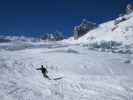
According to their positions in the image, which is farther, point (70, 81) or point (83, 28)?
point (83, 28)

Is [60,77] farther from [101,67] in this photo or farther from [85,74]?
[101,67]

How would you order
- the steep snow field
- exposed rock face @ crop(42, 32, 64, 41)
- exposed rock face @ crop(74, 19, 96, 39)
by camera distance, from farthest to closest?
exposed rock face @ crop(42, 32, 64, 41) < exposed rock face @ crop(74, 19, 96, 39) < the steep snow field

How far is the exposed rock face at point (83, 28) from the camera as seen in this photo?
10140 cm

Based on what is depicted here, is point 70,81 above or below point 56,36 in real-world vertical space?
below

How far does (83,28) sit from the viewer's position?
104 m

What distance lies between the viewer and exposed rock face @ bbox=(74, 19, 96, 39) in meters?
101

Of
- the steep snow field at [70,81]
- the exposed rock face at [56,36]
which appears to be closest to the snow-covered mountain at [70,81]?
the steep snow field at [70,81]

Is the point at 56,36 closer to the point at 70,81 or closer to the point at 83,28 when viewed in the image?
the point at 83,28

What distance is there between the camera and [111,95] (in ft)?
55.2

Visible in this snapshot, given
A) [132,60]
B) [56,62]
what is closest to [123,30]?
[132,60]

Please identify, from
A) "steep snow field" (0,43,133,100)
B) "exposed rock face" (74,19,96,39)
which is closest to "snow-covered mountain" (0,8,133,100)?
"steep snow field" (0,43,133,100)

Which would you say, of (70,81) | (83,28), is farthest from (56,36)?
(70,81)

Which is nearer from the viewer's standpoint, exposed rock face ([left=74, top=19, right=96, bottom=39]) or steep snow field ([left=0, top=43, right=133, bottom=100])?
steep snow field ([left=0, top=43, right=133, bottom=100])

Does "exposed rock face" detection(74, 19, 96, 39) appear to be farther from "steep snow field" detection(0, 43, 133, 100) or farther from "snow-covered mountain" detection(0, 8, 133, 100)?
"steep snow field" detection(0, 43, 133, 100)
